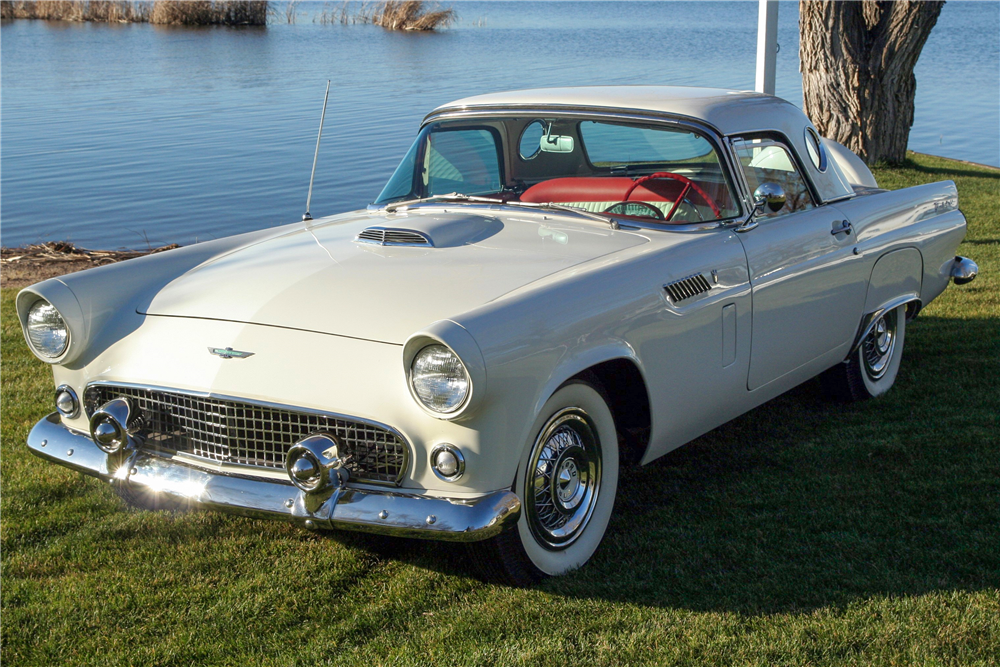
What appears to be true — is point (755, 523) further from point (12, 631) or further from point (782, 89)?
point (782, 89)

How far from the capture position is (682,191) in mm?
4223

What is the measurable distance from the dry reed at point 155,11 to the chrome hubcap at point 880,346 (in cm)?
3017

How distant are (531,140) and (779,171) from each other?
47.5 inches

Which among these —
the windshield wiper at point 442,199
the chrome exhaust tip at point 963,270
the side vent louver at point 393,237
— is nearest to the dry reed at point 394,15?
the chrome exhaust tip at point 963,270

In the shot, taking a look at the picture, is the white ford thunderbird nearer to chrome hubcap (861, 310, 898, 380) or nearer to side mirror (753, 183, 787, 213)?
side mirror (753, 183, 787, 213)

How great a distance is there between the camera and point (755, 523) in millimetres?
3844

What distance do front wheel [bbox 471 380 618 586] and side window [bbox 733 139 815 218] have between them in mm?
1616

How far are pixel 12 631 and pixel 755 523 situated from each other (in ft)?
8.63

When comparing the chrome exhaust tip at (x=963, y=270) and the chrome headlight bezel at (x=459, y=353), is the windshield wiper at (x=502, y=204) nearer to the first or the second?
the chrome headlight bezel at (x=459, y=353)

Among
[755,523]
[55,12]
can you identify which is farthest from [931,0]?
[55,12]

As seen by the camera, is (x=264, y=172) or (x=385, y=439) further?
(x=264, y=172)

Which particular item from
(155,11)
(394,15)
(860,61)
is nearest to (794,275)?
(860,61)

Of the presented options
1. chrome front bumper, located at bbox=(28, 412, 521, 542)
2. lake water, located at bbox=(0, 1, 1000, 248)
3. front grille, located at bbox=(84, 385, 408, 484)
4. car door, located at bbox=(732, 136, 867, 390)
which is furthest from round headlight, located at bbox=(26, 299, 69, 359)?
lake water, located at bbox=(0, 1, 1000, 248)

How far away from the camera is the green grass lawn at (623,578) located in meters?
3.01
